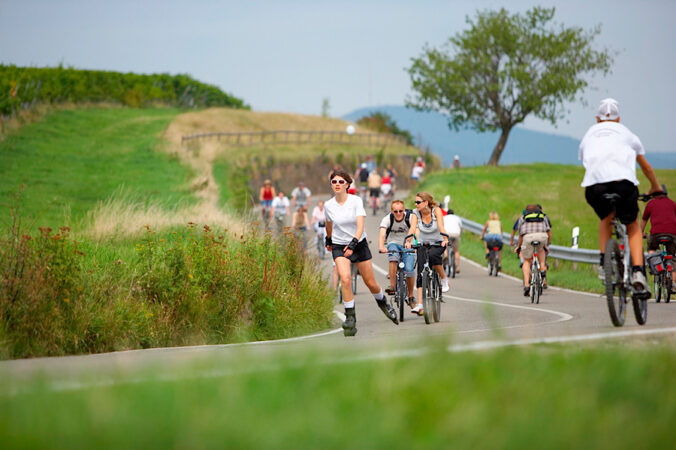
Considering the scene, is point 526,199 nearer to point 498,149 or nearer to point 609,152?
point 498,149

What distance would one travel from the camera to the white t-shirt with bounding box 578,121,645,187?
884 cm

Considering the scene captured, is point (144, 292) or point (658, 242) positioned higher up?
point (658, 242)

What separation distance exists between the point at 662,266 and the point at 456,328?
16.7 feet

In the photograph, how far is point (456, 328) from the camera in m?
11.4

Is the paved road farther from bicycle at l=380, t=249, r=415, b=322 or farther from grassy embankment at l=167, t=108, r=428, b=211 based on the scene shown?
grassy embankment at l=167, t=108, r=428, b=211

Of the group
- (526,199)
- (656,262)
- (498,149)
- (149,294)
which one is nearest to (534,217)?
(656,262)

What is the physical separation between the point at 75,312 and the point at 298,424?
7.57 meters

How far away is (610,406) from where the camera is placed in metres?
3.87

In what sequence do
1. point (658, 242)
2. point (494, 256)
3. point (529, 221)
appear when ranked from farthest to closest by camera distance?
1. point (494, 256)
2. point (529, 221)
3. point (658, 242)

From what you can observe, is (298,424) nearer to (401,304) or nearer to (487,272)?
(401,304)

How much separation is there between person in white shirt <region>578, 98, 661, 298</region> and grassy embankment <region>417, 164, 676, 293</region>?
404 inches

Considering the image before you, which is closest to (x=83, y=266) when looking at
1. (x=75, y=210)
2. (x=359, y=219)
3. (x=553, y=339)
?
(x=359, y=219)

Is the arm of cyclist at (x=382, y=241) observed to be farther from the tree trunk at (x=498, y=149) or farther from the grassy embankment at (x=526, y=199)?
the tree trunk at (x=498, y=149)

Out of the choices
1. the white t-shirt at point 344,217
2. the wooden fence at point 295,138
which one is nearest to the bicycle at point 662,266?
the white t-shirt at point 344,217
